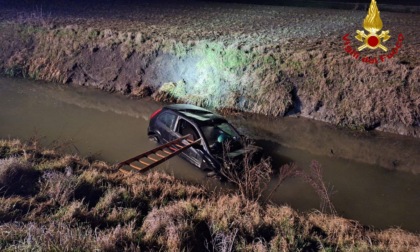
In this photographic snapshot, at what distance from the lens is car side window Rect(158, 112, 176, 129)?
38.8 feet

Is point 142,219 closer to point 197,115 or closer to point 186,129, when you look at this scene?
point 186,129

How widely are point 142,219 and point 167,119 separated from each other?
15.2ft

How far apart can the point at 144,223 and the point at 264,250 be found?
2447 millimetres

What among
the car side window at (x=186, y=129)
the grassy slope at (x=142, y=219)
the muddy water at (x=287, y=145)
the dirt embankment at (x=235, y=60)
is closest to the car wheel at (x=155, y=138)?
the muddy water at (x=287, y=145)

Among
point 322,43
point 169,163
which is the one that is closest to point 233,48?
point 322,43

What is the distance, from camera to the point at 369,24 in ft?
49.8

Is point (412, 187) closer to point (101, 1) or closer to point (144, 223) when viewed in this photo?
point (144, 223)

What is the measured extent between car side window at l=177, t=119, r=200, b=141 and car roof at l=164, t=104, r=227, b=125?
23 centimetres

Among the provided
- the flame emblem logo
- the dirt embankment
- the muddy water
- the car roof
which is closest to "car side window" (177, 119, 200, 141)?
the car roof

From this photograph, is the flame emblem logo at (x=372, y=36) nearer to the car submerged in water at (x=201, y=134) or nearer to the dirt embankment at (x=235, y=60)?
the dirt embankment at (x=235, y=60)

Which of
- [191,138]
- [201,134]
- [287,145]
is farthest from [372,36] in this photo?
[191,138]

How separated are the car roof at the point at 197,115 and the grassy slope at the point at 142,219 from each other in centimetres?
228

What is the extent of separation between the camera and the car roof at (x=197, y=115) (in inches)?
448

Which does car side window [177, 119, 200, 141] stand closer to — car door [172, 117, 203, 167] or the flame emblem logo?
car door [172, 117, 203, 167]
